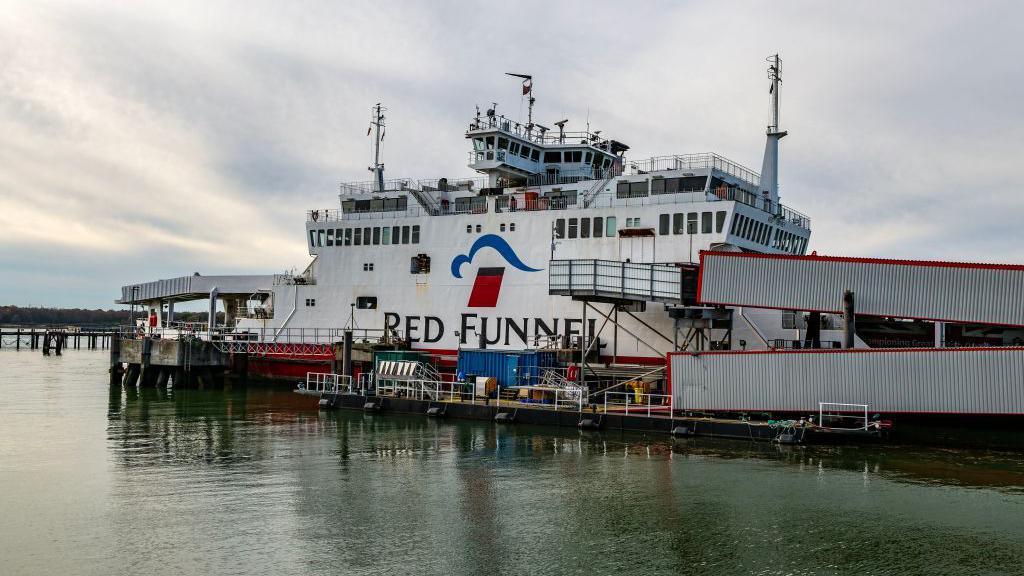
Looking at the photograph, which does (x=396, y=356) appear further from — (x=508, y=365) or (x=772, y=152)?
(x=772, y=152)

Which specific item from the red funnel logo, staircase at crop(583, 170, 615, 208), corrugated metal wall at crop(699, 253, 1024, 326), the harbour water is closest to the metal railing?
corrugated metal wall at crop(699, 253, 1024, 326)

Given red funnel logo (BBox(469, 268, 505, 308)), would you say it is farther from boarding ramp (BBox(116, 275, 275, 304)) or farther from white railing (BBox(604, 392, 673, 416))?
boarding ramp (BBox(116, 275, 275, 304))

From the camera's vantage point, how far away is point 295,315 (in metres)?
49.5

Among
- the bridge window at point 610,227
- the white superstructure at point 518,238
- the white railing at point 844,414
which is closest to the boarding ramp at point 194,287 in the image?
the white superstructure at point 518,238

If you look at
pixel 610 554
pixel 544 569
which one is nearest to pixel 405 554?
pixel 544 569

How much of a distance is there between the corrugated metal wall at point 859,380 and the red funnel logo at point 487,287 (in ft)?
43.2

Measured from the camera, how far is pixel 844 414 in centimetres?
2770

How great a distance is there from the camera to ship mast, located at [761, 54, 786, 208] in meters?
38.2

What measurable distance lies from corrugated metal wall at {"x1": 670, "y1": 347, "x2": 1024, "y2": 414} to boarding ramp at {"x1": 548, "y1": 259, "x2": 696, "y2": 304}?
3.45 m

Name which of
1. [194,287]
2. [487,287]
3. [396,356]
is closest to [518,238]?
[487,287]

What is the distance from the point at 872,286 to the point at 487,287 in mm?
19021

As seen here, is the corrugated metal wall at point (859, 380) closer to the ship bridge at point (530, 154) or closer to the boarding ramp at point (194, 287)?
the ship bridge at point (530, 154)

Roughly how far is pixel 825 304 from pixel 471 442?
13.5 m

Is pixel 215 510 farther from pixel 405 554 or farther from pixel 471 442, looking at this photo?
pixel 471 442
